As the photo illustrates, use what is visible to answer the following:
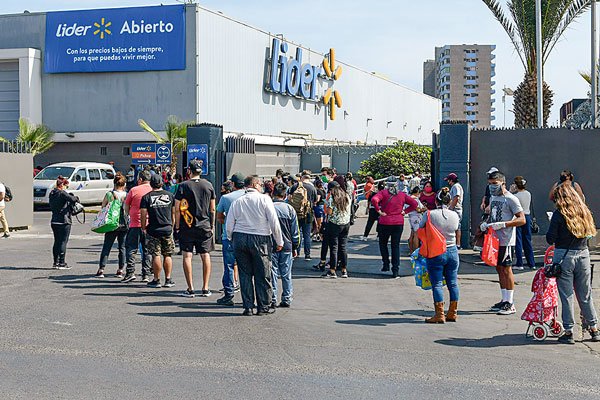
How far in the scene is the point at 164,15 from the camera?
3809cm

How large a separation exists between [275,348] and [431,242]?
261 cm

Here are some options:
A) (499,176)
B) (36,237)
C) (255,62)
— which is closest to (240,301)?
(499,176)

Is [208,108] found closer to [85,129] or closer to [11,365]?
[85,129]

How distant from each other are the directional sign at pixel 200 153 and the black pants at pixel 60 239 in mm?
4966

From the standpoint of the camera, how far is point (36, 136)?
38.1 meters

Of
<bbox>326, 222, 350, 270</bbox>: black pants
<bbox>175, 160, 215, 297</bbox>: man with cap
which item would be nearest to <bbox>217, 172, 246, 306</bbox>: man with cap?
<bbox>175, 160, 215, 297</bbox>: man with cap

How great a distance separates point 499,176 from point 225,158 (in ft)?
31.4

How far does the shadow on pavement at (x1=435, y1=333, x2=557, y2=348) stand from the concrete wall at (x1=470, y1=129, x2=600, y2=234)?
8587 mm

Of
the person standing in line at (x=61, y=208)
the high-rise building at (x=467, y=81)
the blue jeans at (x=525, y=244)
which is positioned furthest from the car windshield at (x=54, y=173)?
the high-rise building at (x=467, y=81)

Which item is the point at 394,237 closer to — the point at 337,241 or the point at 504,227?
the point at 337,241

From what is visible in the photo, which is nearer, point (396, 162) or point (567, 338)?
point (567, 338)

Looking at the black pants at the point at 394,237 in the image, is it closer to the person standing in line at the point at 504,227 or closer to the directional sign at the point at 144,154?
the person standing in line at the point at 504,227

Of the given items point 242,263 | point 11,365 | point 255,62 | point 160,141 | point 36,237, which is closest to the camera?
point 11,365

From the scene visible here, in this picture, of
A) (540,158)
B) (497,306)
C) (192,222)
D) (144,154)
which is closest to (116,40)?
(144,154)
